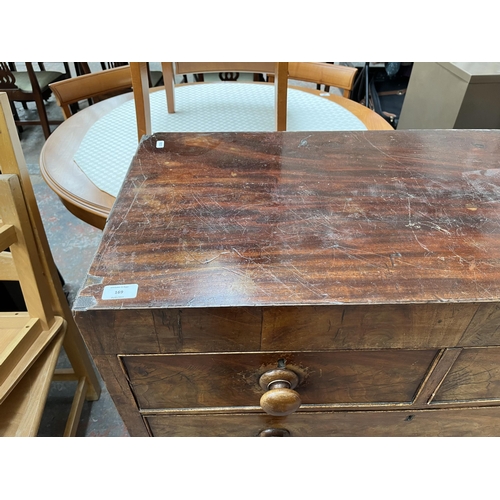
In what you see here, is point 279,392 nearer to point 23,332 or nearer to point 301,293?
point 301,293

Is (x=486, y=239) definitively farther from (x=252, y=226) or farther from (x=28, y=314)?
(x=28, y=314)

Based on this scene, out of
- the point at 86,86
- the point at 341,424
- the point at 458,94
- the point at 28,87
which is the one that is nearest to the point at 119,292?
the point at 341,424

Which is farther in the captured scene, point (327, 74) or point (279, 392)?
point (327, 74)

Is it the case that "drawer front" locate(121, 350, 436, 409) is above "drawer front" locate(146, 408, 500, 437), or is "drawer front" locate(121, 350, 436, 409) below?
above

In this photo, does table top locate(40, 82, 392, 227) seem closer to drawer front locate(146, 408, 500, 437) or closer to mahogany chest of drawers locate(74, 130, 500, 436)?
mahogany chest of drawers locate(74, 130, 500, 436)

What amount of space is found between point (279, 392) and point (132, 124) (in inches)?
42.4

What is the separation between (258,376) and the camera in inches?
20.3

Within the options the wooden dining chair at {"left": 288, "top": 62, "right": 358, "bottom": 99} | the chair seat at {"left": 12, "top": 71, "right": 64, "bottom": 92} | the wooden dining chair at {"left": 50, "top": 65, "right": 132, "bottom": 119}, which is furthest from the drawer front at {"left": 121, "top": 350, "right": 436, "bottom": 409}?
the chair seat at {"left": 12, "top": 71, "right": 64, "bottom": 92}

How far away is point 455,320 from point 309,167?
335mm

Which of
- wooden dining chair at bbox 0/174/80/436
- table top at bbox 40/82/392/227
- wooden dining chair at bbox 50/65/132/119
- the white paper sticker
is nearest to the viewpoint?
the white paper sticker

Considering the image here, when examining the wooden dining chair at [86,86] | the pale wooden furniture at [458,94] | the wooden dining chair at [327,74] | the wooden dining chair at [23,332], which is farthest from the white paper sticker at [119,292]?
the pale wooden furniture at [458,94]

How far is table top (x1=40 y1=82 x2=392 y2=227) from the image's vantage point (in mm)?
932

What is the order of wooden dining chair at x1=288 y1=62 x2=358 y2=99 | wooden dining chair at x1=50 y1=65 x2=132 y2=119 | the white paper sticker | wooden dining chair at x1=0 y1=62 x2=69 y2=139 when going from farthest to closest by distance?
wooden dining chair at x1=0 y1=62 x2=69 y2=139, wooden dining chair at x1=288 y1=62 x2=358 y2=99, wooden dining chair at x1=50 y1=65 x2=132 y2=119, the white paper sticker

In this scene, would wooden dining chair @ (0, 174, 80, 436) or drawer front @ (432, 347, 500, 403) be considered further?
wooden dining chair @ (0, 174, 80, 436)
